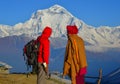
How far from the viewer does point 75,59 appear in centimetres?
1356

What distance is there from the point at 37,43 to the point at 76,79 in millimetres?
3506

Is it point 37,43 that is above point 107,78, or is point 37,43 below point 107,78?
above

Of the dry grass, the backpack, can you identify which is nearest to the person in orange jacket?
the backpack

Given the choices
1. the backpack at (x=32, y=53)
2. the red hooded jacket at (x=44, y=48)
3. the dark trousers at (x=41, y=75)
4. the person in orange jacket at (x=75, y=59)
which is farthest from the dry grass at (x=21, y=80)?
the person in orange jacket at (x=75, y=59)

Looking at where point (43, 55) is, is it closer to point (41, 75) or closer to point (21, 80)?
point (41, 75)

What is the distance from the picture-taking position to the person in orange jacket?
13.4 meters

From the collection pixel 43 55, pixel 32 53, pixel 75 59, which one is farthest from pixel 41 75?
pixel 75 59

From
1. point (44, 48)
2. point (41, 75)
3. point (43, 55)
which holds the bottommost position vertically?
point (41, 75)

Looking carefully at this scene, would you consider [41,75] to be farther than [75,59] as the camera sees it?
Yes

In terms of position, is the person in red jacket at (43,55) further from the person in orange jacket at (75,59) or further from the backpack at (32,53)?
the person in orange jacket at (75,59)

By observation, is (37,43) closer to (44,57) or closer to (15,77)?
(44,57)

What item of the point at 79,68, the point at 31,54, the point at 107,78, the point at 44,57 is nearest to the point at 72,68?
the point at 79,68

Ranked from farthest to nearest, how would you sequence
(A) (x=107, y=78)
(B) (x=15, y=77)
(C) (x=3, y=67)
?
(C) (x=3, y=67) → (B) (x=15, y=77) → (A) (x=107, y=78)

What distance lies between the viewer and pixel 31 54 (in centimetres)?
1836
